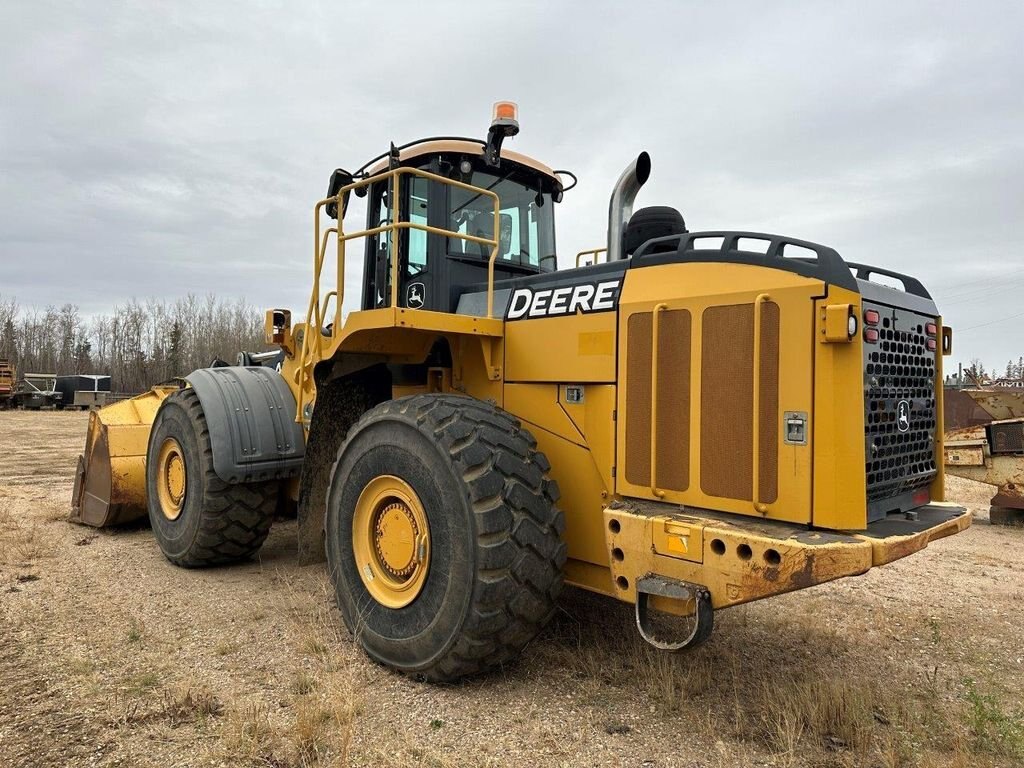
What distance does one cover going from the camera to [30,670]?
3.80m

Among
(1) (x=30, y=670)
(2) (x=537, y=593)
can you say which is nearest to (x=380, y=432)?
(2) (x=537, y=593)

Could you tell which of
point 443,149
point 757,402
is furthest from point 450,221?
point 757,402

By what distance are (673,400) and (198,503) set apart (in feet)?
12.8

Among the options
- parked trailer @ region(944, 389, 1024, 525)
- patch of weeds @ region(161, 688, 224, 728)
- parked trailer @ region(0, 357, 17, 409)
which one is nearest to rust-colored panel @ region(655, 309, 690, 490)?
patch of weeds @ region(161, 688, 224, 728)

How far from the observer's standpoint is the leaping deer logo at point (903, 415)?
349 centimetres

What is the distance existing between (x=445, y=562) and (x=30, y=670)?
7.53 feet

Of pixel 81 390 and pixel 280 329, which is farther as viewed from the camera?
pixel 81 390

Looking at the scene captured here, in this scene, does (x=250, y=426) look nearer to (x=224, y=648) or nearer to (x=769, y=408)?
(x=224, y=648)

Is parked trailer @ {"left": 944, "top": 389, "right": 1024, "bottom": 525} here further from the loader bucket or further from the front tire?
the loader bucket

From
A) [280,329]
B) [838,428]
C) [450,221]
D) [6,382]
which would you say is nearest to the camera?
[838,428]

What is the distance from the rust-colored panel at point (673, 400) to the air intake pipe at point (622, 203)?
3.31 feet

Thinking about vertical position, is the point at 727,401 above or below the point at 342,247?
below

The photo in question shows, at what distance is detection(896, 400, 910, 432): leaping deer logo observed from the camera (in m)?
3.49

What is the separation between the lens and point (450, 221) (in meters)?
5.00
